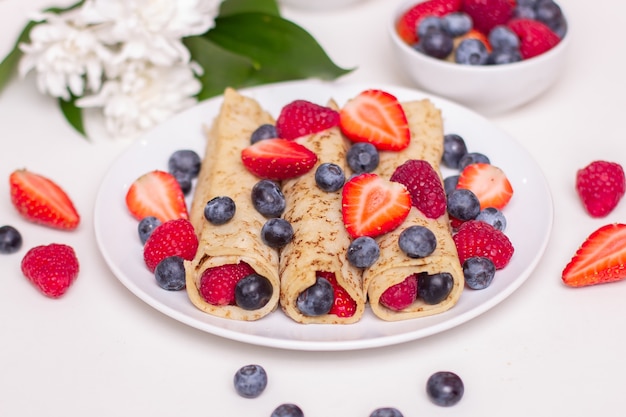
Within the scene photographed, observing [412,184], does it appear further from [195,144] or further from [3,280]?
[3,280]

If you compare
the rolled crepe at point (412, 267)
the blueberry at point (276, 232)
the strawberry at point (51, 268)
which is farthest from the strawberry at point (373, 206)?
the strawberry at point (51, 268)

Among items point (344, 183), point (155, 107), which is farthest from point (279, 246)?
point (155, 107)

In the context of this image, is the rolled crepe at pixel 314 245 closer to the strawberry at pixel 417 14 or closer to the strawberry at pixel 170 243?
the strawberry at pixel 170 243

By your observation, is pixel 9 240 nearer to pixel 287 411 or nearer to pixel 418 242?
pixel 287 411

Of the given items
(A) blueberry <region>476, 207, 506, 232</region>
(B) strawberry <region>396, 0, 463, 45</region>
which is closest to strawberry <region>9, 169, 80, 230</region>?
(A) blueberry <region>476, 207, 506, 232</region>

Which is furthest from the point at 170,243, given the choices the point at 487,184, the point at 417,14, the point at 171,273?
the point at 417,14
